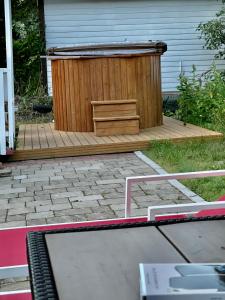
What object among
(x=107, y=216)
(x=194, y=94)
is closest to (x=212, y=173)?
(x=107, y=216)

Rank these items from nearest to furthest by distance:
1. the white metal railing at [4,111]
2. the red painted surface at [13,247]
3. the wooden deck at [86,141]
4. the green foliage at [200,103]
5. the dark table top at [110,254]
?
the dark table top at [110,254]
the red painted surface at [13,247]
the white metal railing at [4,111]
the wooden deck at [86,141]
the green foliage at [200,103]

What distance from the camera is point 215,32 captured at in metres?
13.4

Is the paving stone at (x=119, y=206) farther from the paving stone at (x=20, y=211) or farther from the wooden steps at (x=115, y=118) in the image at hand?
the wooden steps at (x=115, y=118)

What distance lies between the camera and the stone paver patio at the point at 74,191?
442cm

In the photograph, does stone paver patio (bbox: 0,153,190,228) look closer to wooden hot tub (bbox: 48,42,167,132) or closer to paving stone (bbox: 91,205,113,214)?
paving stone (bbox: 91,205,113,214)

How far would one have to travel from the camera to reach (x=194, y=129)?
27.0 feet

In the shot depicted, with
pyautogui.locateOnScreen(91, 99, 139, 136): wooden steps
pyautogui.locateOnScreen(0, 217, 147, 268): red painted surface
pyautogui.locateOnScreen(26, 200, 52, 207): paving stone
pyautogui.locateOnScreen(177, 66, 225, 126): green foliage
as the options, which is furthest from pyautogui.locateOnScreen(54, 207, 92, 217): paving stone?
A: pyautogui.locateOnScreen(177, 66, 225, 126): green foliage

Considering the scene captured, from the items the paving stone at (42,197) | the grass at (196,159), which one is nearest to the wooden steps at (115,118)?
Result: the grass at (196,159)

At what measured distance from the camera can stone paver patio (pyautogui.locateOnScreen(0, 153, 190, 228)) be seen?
442 centimetres

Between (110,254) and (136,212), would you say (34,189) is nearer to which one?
(136,212)

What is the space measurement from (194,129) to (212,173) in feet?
17.9

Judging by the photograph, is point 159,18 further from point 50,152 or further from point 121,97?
point 50,152

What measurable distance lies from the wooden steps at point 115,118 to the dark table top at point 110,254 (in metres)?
5.97

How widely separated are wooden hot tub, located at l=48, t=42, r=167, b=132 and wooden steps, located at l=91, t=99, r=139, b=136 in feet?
0.89
